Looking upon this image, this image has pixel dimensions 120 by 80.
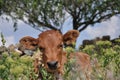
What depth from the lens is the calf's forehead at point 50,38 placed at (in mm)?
9398

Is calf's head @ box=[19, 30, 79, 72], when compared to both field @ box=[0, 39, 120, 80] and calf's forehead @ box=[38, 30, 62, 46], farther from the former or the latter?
field @ box=[0, 39, 120, 80]

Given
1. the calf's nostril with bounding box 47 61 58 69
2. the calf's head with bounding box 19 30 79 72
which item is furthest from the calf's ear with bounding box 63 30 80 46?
the calf's nostril with bounding box 47 61 58 69

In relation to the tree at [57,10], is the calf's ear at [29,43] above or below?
below

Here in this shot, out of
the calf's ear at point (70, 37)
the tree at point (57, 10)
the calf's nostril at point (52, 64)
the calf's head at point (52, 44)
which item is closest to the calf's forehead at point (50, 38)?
the calf's head at point (52, 44)

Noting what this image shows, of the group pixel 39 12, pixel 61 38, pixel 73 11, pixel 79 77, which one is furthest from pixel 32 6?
pixel 79 77

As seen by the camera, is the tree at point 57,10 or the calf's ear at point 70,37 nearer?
the calf's ear at point 70,37

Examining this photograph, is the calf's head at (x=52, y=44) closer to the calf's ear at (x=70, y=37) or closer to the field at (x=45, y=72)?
the calf's ear at (x=70, y=37)

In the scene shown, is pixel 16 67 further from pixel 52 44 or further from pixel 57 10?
pixel 57 10

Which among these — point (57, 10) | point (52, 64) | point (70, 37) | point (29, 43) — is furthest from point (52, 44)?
point (57, 10)

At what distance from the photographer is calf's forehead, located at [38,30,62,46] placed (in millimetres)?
9398

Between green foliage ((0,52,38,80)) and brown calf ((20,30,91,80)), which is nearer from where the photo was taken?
green foliage ((0,52,38,80))

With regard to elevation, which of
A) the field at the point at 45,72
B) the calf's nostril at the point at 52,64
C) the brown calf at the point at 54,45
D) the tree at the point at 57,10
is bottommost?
the field at the point at 45,72

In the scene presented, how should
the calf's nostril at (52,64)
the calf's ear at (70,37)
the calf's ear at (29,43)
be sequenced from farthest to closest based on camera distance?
the calf's ear at (70,37), the calf's ear at (29,43), the calf's nostril at (52,64)

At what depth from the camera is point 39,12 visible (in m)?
48.9
